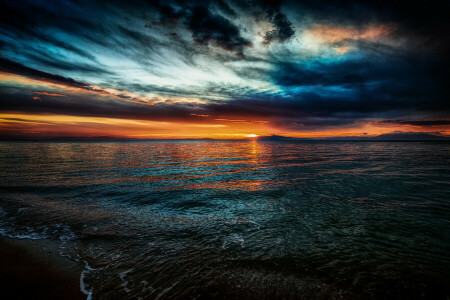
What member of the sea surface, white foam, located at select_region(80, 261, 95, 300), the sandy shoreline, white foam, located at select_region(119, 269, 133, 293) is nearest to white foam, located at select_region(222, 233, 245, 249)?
the sea surface

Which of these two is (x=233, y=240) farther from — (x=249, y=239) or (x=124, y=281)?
(x=124, y=281)

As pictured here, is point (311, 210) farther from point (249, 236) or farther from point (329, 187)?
point (329, 187)

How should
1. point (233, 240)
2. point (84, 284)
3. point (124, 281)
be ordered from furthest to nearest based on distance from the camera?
1. point (233, 240)
2. point (124, 281)
3. point (84, 284)

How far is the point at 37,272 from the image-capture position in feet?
21.9

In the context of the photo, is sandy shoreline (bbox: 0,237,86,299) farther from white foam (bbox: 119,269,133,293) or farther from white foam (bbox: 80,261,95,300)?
white foam (bbox: 119,269,133,293)

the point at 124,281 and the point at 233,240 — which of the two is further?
the point at 233,240

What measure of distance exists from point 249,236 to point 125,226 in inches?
274

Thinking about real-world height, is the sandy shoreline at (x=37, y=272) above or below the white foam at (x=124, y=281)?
below

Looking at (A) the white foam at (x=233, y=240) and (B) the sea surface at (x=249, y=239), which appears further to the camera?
(A) the white foam at (x=233, y=240)

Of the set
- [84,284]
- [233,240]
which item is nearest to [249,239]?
[233,240]

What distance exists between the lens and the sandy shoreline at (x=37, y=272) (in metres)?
5.66

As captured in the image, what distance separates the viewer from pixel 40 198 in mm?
16094

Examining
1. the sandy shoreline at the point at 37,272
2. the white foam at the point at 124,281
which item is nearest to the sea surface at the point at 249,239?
the white foam at the point at 124,281

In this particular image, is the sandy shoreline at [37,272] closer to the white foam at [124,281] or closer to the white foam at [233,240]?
the white foam at [124,281]
